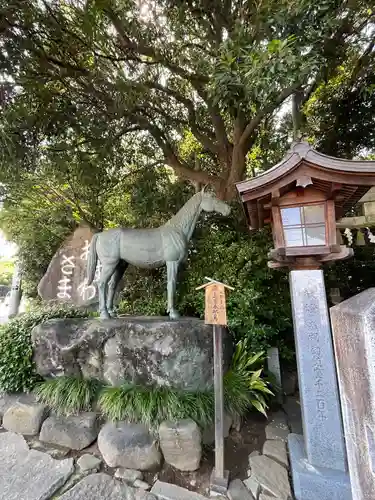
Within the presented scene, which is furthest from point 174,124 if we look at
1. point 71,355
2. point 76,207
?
point 71,355

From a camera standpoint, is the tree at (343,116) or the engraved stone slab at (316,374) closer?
the engraved stone slab at (316,374)

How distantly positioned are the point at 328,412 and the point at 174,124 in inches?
234

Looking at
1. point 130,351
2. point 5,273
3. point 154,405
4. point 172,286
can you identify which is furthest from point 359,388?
point 5,273

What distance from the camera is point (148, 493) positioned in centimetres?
244

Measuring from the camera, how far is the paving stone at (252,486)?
2.39m

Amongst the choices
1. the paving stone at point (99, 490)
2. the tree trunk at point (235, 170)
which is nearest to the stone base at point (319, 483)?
the paving stone at point (99, 490)

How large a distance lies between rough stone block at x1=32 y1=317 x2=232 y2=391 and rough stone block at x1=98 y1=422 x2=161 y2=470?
56 centimetres

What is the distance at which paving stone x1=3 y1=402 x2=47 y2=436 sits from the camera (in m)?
3.28

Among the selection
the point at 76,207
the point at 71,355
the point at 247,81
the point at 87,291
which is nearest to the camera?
the point at 247,81

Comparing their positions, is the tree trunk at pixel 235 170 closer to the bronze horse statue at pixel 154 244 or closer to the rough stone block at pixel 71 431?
the bronze horse statue at pixel 154 244

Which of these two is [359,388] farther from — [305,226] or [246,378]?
[246,378]

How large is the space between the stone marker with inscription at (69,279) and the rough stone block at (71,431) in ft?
9.07

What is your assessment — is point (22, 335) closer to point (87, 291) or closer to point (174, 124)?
point (87, 291)

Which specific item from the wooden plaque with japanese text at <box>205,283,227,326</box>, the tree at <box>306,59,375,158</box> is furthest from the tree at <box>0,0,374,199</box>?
the wooden plaque with japanese text at <box>205,283,227,326</box>
